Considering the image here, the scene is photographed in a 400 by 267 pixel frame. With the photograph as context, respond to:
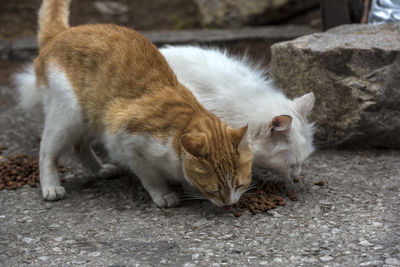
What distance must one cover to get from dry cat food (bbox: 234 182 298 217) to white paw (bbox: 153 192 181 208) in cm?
43

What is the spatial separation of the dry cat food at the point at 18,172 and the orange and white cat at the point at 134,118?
0.32 meters

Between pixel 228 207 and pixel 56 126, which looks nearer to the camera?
pixel 228 207

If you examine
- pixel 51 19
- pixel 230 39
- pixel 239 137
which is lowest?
pixel 230 39

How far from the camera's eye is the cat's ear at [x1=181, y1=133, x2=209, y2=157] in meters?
2.97

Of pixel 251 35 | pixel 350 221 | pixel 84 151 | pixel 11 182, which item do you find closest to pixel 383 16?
pixel 251 35

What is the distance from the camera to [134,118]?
3.37m

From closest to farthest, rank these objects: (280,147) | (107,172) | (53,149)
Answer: (280,147) → (53,149) → (107,172)

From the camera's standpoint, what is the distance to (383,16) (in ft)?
16.6

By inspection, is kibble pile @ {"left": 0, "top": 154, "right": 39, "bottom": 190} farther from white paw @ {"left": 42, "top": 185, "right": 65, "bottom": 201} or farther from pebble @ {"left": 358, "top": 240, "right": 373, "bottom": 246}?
pebble @ {"left": 358, "top": 240, "right": 373, "bottom": 246}

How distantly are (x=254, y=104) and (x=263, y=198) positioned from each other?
0.70m

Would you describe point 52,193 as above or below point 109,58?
below

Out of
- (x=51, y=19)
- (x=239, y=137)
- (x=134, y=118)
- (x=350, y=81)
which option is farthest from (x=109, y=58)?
(x=350, y=81)

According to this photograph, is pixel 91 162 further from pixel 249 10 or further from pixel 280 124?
pixel 249 10

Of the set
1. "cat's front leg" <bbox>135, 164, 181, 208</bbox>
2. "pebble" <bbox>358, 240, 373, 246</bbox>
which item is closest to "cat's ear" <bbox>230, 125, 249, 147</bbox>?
"cat's front leg" <bbox>135, 164, 181, 208</bbox>
